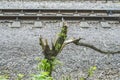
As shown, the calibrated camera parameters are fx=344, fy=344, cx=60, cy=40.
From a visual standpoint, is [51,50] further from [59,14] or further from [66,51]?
[59,14]

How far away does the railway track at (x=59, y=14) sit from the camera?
38.6ft

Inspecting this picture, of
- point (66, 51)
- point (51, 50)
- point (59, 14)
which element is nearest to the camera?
point (51, 50)

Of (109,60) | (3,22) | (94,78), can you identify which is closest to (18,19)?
(3,22)

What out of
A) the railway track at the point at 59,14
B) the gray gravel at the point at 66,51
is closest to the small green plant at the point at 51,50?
the gray gravel at the point at 66,51

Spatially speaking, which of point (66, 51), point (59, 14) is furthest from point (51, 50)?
point (59, 14)

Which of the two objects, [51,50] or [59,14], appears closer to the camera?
[51,50]

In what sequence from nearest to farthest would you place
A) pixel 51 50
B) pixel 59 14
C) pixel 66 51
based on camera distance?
pixel 51 50 → pixel 66 51 → pixel 59 14

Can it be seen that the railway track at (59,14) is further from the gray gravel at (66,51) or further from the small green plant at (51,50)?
the small green plant at (51,50)

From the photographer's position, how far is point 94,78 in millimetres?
7129

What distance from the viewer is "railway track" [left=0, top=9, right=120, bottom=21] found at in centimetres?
1176

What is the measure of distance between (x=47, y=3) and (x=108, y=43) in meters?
5.81

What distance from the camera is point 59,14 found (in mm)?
12734

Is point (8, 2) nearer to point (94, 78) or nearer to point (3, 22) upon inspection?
point (3, 22)

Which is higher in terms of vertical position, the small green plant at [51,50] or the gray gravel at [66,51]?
the small green plant at [51,50]
